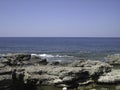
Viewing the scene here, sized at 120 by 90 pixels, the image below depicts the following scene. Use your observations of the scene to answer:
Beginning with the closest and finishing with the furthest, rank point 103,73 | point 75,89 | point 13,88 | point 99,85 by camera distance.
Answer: point 13,88 → point 75,89 → point 99,85 → point 103,73

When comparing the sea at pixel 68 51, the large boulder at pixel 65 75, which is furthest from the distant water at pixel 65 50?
the large boulder at pixel 65 75

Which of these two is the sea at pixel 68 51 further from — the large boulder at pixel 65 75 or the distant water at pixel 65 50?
the large boulder at pixel 65 75

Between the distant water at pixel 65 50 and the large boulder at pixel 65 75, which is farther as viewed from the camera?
the distant water at pixel 65 50

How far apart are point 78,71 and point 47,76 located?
295cm

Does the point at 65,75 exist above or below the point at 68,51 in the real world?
above

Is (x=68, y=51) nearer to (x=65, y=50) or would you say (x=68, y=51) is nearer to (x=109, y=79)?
(x=65, y=50)

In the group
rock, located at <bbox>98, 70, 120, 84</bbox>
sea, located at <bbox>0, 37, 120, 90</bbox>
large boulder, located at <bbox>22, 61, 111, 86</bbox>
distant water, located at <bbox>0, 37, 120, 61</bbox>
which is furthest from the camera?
distant water, located at <bbox>0, 37, 120, 61</bbox>

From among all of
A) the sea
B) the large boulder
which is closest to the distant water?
the sea

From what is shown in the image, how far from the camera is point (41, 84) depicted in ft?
65.3

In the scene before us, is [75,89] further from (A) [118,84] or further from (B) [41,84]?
(A) [118,84]

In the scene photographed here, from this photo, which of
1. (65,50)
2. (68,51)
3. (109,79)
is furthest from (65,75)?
(65,50)

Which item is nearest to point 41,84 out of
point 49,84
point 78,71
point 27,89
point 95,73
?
point 49,84

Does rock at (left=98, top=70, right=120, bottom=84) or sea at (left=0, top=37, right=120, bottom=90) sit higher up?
rock at (left=98, top=70, right=120, bottom=84)

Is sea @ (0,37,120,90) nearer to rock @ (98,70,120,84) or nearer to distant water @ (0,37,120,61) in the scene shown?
distant water @ (0,37,120,61)
